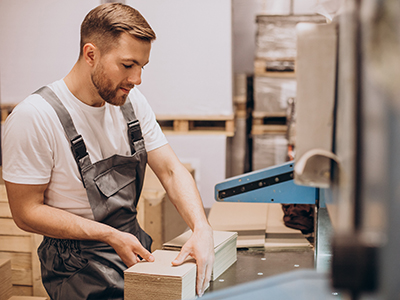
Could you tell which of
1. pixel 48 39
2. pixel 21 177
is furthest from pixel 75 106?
pixel 48 39

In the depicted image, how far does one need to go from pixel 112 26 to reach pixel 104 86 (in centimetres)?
26

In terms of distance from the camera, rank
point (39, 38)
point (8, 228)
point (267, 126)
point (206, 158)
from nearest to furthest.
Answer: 1. point (8, 228)
2. point (39, 38)
3. point (206, 158)
4. point (267, 126)

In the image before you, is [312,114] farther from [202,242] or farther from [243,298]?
[202,242]

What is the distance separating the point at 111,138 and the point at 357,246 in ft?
5.52

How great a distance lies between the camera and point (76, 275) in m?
1.88

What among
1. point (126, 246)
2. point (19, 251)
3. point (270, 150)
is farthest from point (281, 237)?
point (270, 150)

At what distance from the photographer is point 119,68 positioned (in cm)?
196

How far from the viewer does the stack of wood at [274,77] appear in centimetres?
454

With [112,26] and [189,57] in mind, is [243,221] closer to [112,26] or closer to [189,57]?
[112,26]

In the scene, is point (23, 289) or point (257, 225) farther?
point (23, 289)

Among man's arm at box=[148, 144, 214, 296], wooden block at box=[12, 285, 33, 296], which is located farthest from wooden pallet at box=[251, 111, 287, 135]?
wooden block at box=[12, 285, 33, 296]

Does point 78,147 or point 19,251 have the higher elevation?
point 78,147

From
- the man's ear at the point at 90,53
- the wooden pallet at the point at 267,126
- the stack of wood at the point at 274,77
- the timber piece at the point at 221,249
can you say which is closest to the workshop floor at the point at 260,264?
the timber piece at the point at 221,249

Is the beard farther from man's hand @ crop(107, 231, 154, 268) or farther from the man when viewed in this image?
man's hand @ crop(107, 231, 154, 268)
